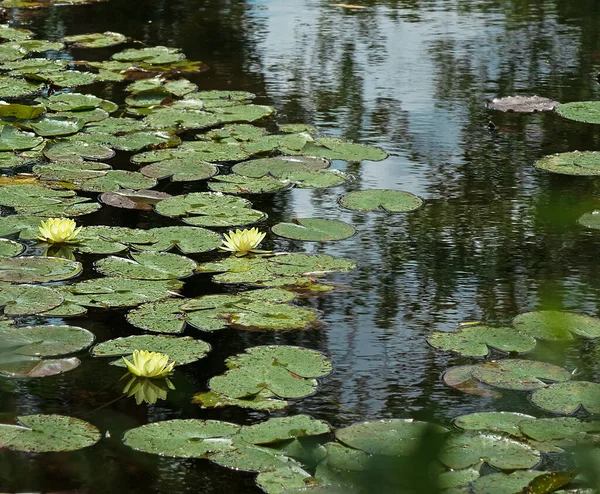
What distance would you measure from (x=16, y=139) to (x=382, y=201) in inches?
62.7

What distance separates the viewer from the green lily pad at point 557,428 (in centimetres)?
207

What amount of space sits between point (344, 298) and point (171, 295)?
48 centimetres

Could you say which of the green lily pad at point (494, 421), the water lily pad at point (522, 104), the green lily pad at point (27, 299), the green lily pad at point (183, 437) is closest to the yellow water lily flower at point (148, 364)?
the green lily pad at point (183, 437)

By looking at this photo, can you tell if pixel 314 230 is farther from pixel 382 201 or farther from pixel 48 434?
pixel 48 434

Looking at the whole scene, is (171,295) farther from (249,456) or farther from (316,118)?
(316,118)

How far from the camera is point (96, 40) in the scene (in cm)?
571

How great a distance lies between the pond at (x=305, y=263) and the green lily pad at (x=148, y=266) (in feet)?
0.04

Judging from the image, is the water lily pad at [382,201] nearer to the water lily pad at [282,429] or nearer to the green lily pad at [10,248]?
the green lily pad at [10,248]

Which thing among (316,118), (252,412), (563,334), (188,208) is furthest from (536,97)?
(563,334)

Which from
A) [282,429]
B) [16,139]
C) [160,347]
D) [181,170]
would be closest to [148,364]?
[160,347]

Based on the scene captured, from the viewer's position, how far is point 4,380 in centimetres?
238

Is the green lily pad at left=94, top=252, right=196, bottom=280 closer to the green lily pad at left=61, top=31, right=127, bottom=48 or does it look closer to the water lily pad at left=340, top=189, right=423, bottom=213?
the water lily pad at left=340, top=189, right=423, bottom=213

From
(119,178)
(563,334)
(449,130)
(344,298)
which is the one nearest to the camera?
(563,334)

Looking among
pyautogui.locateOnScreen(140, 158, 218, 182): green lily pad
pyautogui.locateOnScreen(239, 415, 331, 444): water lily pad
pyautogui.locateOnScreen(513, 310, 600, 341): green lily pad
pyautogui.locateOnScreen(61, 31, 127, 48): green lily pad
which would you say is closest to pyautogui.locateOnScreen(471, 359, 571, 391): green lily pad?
pyautogui.locateOnScreen(513, 310, 600, 341): green lily pad
